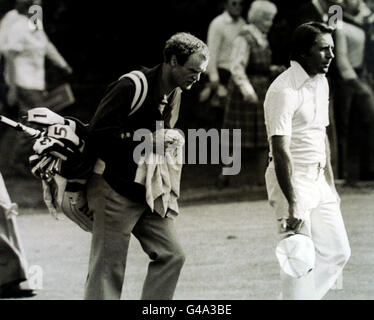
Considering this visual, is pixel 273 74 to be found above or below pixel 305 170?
below

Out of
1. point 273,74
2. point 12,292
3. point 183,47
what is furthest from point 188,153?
point 183,47

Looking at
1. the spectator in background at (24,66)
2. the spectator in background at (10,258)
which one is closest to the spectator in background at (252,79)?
the spectator in background at (24,66)

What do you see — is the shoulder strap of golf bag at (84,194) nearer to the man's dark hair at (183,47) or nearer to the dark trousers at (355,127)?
the man's dark hair at (183,47)

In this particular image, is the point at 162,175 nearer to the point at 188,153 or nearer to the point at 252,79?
the point at 188,153

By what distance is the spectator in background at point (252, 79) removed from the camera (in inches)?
292

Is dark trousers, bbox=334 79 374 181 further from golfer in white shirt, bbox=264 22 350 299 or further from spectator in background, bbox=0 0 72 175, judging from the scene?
golfer in white shirt, bbox=264 22 350 299

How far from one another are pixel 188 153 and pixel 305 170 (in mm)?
1858

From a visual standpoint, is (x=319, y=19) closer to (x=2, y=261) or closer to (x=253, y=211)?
(x=253, y=211)

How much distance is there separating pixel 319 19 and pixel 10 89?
2454 mm

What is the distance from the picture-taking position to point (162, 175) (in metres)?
4.69

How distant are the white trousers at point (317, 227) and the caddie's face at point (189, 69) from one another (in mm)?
617

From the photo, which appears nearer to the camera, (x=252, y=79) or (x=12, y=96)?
(x=252, y=79)

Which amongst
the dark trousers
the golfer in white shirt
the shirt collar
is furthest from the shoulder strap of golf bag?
the dark trousers
